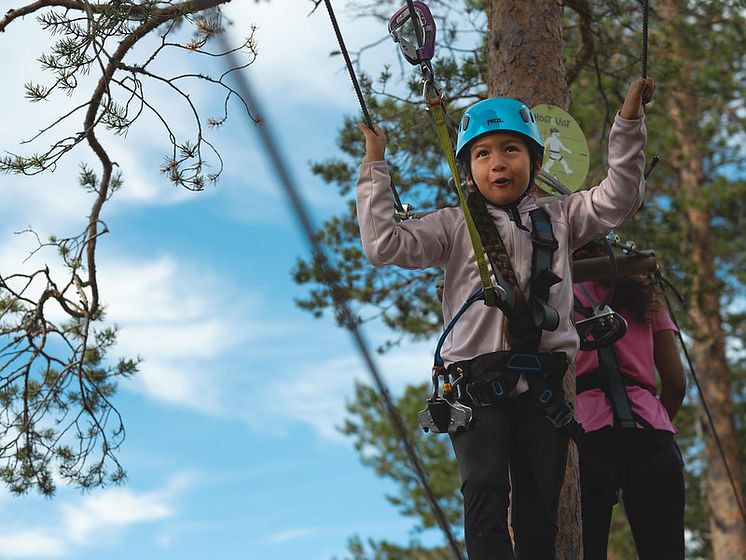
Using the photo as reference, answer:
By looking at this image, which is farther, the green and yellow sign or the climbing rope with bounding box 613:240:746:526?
the green and yellow sign

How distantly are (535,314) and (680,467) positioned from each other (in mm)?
1193

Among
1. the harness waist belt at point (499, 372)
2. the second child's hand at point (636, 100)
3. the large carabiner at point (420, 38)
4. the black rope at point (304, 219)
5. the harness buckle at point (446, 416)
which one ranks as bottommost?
the black rope at point (304, 219)

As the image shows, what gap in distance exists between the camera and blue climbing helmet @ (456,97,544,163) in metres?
2.80

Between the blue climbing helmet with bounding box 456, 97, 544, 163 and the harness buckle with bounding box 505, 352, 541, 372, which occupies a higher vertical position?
the blue climbing helmet with bounding box 456, 97, 544, 163

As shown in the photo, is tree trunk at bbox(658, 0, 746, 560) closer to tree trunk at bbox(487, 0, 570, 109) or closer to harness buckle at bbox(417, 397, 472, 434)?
tree trunk at bbox(487, 0, 570, 109)

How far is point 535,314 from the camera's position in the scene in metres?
2.60

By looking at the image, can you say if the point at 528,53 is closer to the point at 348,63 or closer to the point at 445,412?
the point at 348,63

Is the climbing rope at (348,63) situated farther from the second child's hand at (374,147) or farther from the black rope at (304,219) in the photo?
the black rope at (304,219)

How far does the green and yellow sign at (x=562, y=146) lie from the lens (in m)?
3.96

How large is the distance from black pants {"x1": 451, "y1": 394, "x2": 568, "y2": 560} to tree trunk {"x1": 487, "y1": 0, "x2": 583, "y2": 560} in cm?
199

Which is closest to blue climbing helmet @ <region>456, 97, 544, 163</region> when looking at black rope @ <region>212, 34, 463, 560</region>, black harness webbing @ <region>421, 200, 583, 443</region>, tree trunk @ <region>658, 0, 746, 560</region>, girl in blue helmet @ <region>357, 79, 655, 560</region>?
girl in blue helmet @ <region>357, 79, 655, 560</region>

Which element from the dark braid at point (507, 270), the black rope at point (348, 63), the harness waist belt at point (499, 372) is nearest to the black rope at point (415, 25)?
the black rope at point (348, 63)

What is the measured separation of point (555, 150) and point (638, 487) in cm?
146

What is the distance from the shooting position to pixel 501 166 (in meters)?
2.78
